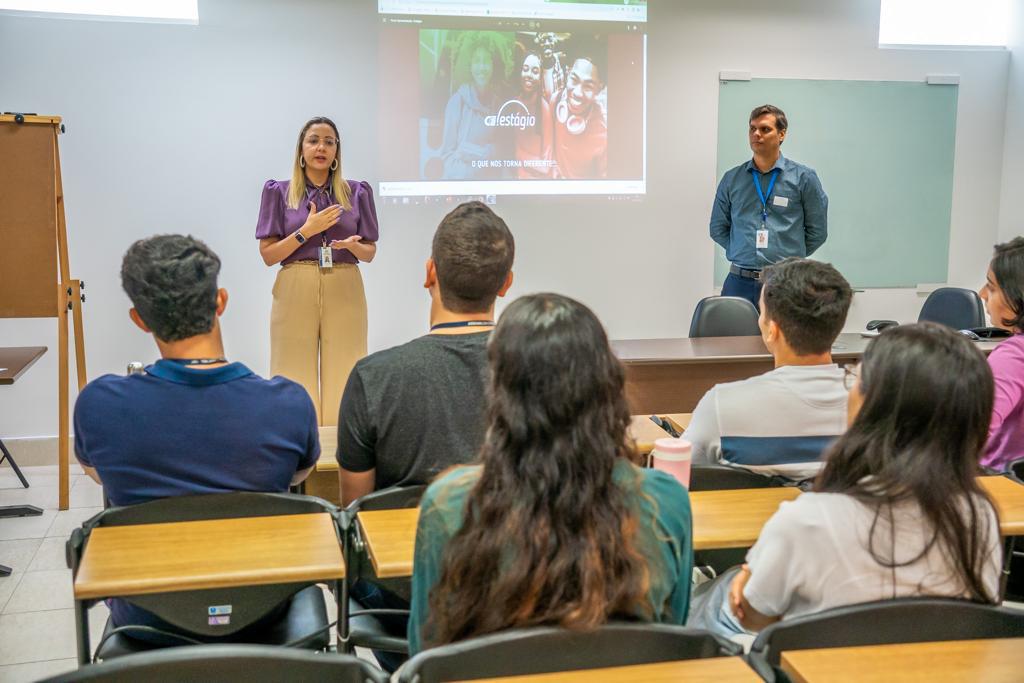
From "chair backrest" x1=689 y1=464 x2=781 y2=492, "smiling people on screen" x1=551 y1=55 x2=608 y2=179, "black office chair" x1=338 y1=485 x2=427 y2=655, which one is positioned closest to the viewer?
"black office chair" x1=338 y1=485 x2=427 y2=655

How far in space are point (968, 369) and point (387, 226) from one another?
399 centimetres

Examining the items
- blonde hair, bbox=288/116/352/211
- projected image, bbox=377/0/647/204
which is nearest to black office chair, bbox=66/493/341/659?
blonde hair, bbox=288/116/352/211

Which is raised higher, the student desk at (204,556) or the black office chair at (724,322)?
the black office chair at (724,322)

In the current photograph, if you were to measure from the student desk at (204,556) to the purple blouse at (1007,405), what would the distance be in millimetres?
1787

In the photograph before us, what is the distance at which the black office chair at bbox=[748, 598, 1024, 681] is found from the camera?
4.18 feet

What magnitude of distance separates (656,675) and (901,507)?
48 cm

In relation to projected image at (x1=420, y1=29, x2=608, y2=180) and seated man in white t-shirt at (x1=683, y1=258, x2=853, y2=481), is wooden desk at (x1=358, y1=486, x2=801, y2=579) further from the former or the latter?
projected image at (x1=420, y1=29, x2=608, y2=180)

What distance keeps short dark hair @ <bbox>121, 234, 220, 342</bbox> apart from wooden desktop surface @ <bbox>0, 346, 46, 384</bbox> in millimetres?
1889

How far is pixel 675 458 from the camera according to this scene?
1.90 m

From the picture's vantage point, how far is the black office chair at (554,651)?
114cm

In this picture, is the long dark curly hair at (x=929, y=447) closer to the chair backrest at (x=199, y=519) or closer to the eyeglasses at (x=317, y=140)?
the chair backrest at (x=199, y=519)

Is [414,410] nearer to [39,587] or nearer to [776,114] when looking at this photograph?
[39,587]

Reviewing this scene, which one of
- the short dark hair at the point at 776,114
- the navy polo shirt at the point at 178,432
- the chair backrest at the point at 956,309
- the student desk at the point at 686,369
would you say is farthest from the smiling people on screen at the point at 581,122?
the navy polo shirt at the point at 178,432

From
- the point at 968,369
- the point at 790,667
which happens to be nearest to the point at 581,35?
the point at 968,369
